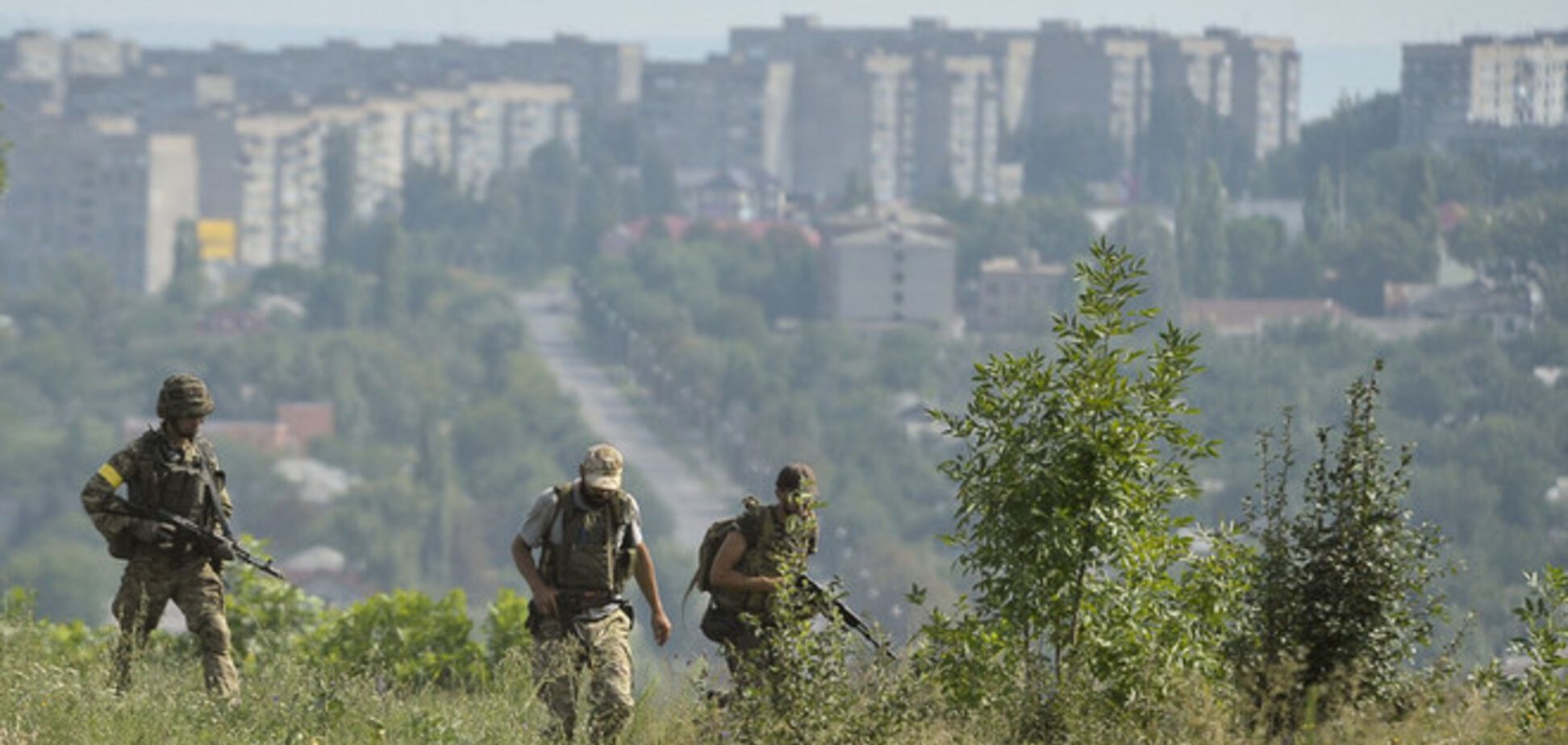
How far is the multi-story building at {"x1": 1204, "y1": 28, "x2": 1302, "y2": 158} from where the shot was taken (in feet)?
622

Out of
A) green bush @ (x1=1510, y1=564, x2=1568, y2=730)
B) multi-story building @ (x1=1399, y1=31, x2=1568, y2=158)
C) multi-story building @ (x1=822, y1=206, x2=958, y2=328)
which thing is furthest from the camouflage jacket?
multi-story building @ (x1=1399, y1=31, x2=1568, y2=158)

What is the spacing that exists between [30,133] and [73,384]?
4282cm

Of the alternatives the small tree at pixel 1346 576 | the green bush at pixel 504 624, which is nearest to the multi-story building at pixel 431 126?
the green bush at pixel 504 624

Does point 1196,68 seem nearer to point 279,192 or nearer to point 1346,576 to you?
point 279,192

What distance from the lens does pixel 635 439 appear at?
129625mm

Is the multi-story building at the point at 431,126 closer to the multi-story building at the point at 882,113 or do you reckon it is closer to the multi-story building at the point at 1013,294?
the multi-story building at the point at 882,113

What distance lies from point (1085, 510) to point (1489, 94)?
509 ft

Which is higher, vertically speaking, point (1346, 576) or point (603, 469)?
point (603, 469)

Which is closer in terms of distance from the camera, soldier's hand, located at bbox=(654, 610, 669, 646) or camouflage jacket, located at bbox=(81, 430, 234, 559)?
soldier's hand, located at bbox=(654, 610, 669, 646)

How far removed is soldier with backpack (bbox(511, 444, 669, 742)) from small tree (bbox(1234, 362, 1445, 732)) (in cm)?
157

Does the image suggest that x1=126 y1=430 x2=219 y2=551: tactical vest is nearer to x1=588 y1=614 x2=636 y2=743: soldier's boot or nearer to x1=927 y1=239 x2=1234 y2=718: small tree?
x1=588 y1=614 x2=636 y2=743: soldier's boot

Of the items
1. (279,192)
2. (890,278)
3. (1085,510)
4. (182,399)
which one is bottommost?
(890,278)

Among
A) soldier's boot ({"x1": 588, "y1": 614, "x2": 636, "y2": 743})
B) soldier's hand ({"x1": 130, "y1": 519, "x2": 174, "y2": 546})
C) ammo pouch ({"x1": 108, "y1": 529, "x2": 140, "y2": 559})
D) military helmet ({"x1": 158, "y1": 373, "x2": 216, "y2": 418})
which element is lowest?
soldier's boot ({"x1": 588, "y1": 614, "x2": 636, "y2": 743})

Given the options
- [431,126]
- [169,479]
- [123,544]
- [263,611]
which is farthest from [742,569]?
[431,126]
